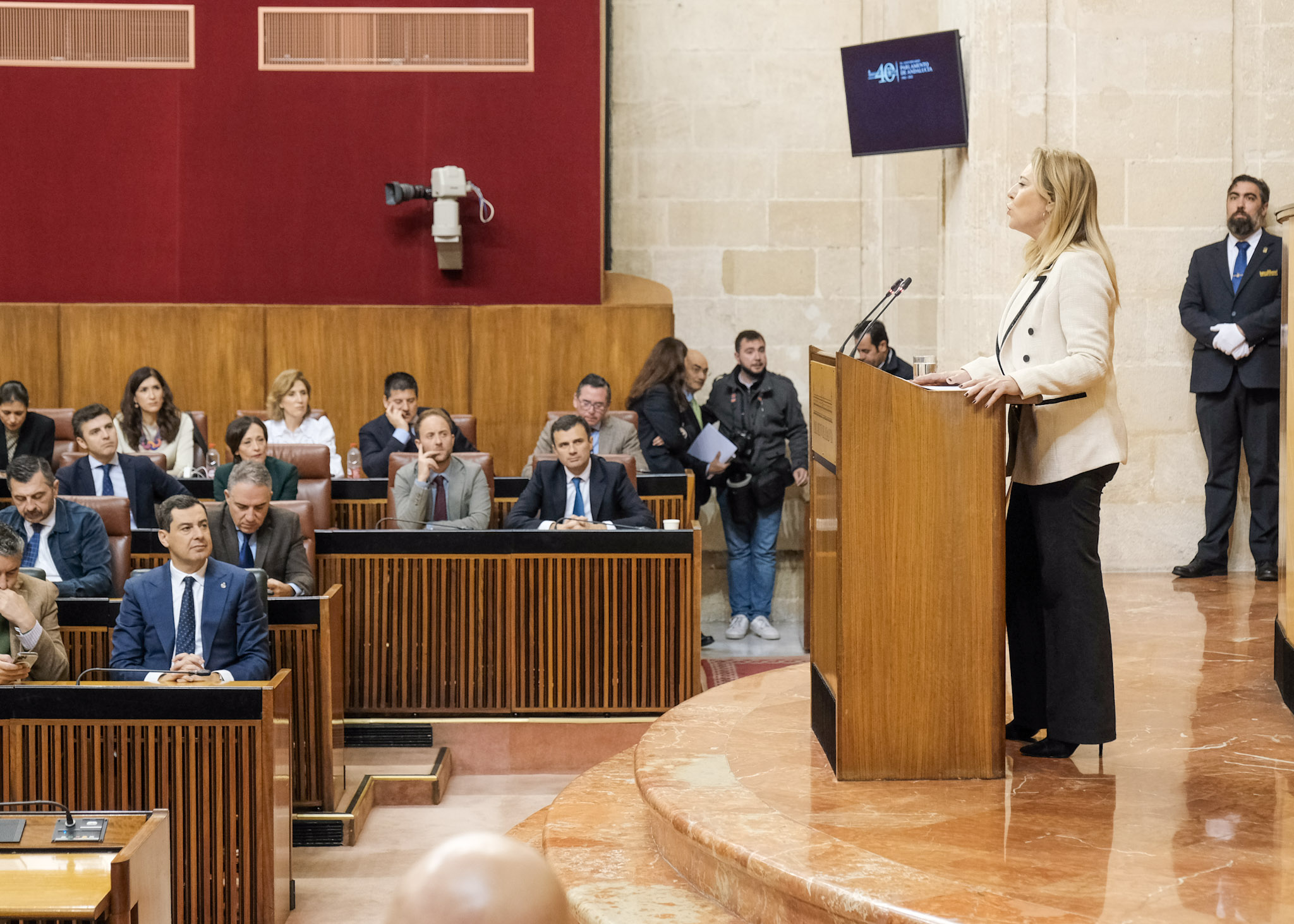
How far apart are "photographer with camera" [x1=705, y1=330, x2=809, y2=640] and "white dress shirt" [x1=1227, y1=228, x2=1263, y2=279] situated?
2051mm

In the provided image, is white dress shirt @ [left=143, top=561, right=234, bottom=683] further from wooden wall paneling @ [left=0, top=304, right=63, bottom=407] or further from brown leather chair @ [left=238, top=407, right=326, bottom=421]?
wooden wall paneling @ [left=0, top=304, right=63, bottom=407]

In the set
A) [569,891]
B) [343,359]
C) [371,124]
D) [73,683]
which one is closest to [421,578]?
[73,683]

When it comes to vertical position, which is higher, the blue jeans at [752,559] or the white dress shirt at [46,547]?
the white dress shirt at [46,547]

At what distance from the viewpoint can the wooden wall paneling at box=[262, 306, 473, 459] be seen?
7344mm

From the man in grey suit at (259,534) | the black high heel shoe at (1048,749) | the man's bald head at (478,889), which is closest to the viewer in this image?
the man's bald head at (478,889)

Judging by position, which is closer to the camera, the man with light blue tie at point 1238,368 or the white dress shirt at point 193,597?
the white dress shirt at point 193,597

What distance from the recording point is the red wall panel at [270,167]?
732cm

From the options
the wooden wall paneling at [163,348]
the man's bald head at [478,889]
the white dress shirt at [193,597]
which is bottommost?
the white dress shirt at [193,597]

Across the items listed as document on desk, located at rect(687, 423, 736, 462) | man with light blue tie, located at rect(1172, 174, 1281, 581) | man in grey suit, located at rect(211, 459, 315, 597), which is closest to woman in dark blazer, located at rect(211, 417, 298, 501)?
man in grey suit, located at rect(211, 459, 315, 597)

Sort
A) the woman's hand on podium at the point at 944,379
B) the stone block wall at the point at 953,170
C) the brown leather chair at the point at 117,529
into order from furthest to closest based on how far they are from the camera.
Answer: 1. the stone block wall at the point at 953,170
2. the brown leather chair at the point at 117,529
3. the woman's hand on podium at the point at 944,379

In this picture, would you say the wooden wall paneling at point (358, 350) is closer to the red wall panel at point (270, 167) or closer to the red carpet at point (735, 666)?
the red wall panel at point (270, 167)

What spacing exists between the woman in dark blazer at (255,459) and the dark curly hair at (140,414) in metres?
1.30

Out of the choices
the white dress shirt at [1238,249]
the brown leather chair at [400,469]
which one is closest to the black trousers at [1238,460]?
the white dress shirt at [1238,249]

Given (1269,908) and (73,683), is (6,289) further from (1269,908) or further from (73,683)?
(1269,908)
